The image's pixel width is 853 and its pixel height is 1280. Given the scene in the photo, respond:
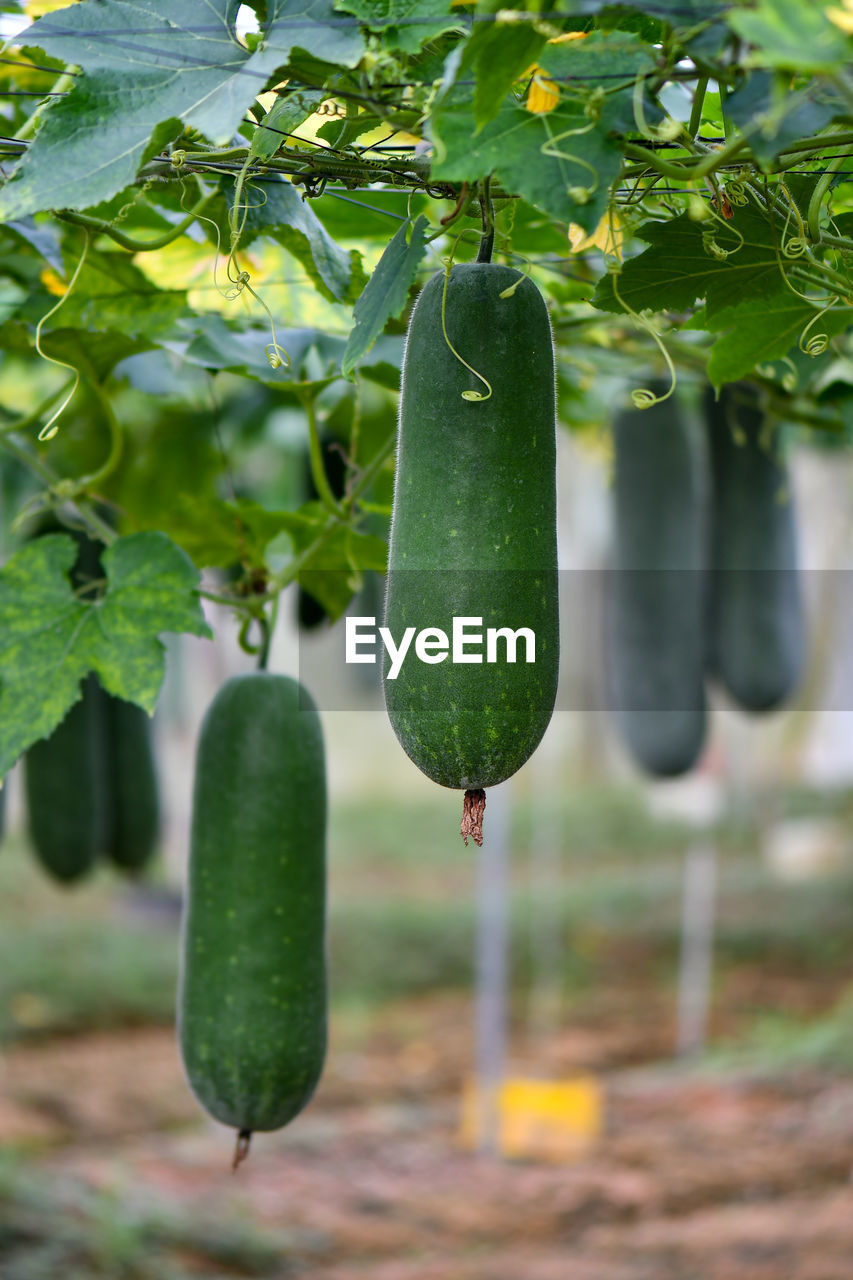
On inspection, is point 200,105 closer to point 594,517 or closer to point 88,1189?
point 88,1189

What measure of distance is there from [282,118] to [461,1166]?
3.95 m

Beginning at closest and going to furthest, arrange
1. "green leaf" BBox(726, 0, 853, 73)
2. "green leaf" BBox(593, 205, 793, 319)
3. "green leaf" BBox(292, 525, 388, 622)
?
"green leaf" BBox(726, 0, 853, 73), "green leaf" BBox(593, 205, 793, 319), "green leaf" BBox(292, 525, 388, 622)

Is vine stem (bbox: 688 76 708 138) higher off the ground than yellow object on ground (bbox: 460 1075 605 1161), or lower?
higher

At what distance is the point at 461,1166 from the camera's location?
166 inches

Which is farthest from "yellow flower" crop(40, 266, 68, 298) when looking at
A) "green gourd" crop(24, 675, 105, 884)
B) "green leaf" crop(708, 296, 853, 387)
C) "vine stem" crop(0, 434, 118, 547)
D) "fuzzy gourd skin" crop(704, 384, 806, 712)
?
"fuzzy gourd skin" crop(704, 384, 806, 712)

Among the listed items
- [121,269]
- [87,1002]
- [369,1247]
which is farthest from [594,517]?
[121,269]

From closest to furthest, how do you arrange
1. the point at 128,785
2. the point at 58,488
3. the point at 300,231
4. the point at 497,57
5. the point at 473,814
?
the point at 497,57, the point at 473,814, the point at 300,231, the point at 58,488, the point at 128,785

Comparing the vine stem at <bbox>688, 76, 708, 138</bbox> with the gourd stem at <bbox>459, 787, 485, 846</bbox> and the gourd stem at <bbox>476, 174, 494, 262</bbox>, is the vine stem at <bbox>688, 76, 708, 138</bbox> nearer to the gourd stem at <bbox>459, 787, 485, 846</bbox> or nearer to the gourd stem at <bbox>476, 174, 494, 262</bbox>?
the gourd stem at <bbox>476, 174, 494, 262</bbox>

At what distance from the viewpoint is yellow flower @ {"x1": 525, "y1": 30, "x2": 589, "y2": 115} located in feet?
2.53

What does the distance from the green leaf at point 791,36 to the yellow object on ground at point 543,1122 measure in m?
3.90

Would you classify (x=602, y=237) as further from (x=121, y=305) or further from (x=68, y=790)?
(x=68, y=790)

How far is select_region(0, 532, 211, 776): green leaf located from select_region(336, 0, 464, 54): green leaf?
559 millimetres

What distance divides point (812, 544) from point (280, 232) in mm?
7555

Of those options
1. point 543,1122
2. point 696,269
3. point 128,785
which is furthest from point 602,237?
point 543,1122
